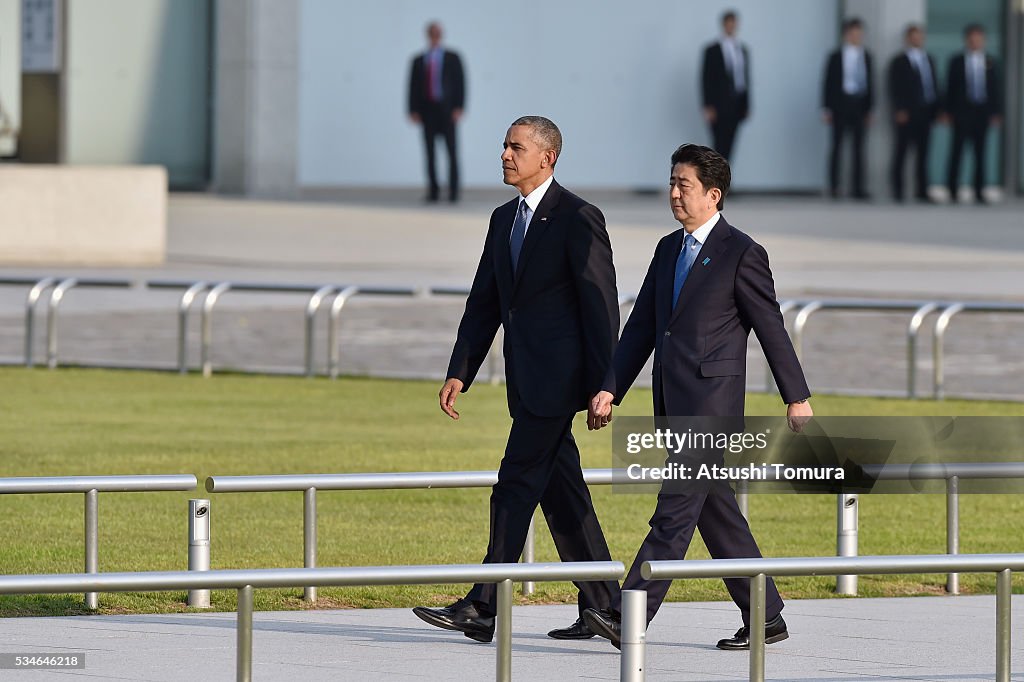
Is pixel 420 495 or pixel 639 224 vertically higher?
pixel 639 224

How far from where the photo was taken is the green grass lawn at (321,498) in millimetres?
8453

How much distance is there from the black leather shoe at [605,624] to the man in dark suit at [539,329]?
0.23ft

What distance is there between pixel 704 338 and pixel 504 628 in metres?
1.50

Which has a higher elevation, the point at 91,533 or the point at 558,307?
the point at 558,307

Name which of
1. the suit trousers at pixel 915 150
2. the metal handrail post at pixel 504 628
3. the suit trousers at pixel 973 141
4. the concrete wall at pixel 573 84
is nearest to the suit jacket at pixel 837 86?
the suit trousers at pixel 915 150

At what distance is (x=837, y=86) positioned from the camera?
110 feet

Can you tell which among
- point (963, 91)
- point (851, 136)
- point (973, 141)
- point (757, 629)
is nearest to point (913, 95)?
point (963, 91)

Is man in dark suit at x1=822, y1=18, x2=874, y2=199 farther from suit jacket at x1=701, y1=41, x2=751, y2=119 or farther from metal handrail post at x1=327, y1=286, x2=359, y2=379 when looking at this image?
metal handrail post at x1=327, y1=286, x2=359, y2=379

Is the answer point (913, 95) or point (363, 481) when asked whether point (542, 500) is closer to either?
point (363, 481)

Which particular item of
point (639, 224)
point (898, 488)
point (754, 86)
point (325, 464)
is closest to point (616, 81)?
point (754, 86)

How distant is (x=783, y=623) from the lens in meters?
6.81

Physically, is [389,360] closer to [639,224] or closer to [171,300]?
[171,300]

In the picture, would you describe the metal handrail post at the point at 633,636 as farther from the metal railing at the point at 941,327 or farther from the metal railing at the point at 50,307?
the metal railing at the point at 50,307

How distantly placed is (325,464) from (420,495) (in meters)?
0.61
